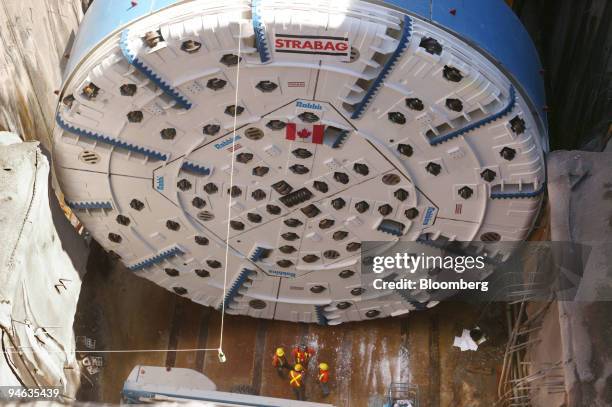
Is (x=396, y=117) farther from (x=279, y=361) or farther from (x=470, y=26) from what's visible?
(x=279, y=361)

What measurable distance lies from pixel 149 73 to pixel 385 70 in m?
2.40

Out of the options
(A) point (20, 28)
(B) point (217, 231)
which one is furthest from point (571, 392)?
(A) point (20, 28)

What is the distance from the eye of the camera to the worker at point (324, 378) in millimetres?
14383

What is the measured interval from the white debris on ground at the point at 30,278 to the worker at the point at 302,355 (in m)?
3.04

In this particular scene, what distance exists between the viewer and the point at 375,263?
13.5m

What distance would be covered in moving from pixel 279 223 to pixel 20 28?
12.5ft

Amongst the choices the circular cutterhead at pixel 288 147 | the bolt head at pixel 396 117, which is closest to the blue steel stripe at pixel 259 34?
the circular cutterhead at pixel 288 147

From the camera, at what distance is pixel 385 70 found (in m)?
11.0

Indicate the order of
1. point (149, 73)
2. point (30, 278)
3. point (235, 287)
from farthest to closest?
point (235, 287) < point (30, 278) < point (149, 73)

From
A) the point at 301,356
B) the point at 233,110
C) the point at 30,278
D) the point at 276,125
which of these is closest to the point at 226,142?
the point at 233,110

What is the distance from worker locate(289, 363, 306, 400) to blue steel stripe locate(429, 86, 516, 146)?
4159 millimetres

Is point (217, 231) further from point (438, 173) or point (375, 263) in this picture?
point (438, 173)

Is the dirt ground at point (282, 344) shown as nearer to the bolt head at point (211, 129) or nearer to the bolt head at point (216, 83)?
the bolt head at point (211, 129)

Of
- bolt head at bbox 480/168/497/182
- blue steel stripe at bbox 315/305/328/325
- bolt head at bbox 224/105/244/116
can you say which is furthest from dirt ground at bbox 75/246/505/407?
bolt head at bbox 224/105/244/116
